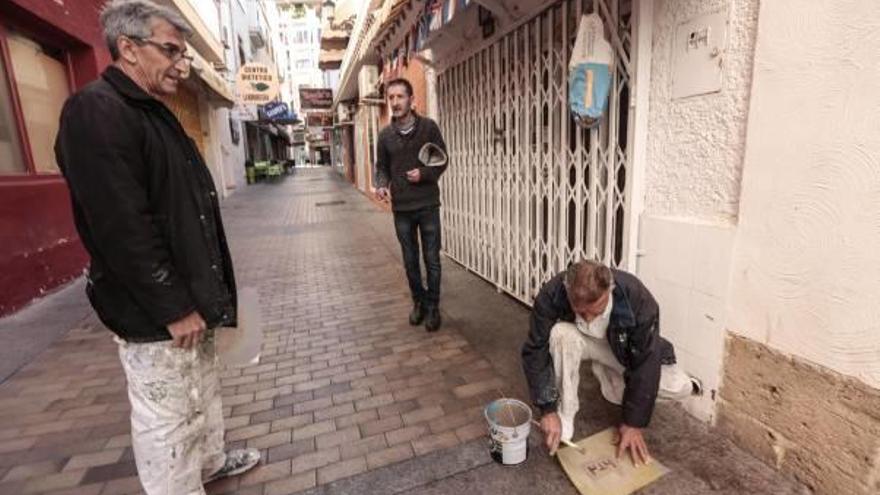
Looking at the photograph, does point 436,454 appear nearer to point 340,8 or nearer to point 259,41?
point 340,8

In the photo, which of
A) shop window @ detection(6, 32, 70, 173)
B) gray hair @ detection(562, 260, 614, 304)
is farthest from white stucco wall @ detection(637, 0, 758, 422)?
shop window @ detection(6, 32, 70, 173)

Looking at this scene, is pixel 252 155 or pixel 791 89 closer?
→ pixel 791 89

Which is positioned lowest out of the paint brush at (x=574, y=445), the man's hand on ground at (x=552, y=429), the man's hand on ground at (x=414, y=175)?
the paint brush at (x=574, y=445)

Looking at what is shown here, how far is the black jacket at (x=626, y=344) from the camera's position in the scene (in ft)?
6.86

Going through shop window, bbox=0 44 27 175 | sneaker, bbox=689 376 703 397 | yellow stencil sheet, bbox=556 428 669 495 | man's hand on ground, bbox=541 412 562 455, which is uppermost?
shop window, bbox=0 44 27 175

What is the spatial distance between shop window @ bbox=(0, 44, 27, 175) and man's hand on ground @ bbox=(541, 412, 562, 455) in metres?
5.65

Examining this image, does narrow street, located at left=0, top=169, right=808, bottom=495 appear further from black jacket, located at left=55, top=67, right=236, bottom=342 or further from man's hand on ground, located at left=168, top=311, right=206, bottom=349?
black jacket, located at left=55, top=67, right=236, bottom=342

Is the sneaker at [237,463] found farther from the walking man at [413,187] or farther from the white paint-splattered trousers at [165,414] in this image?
the walking man at [413,187]

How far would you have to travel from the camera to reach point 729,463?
2.18 metres

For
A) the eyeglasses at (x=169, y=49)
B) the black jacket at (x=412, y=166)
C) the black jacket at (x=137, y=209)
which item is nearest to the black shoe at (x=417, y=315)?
the black jacket at (x=412, y=166)

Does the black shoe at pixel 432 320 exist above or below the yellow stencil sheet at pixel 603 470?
above

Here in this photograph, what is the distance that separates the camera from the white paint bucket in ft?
7.13

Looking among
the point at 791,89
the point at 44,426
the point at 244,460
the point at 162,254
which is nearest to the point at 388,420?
the point at 244,460

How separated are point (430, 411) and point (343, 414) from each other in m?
0.53
